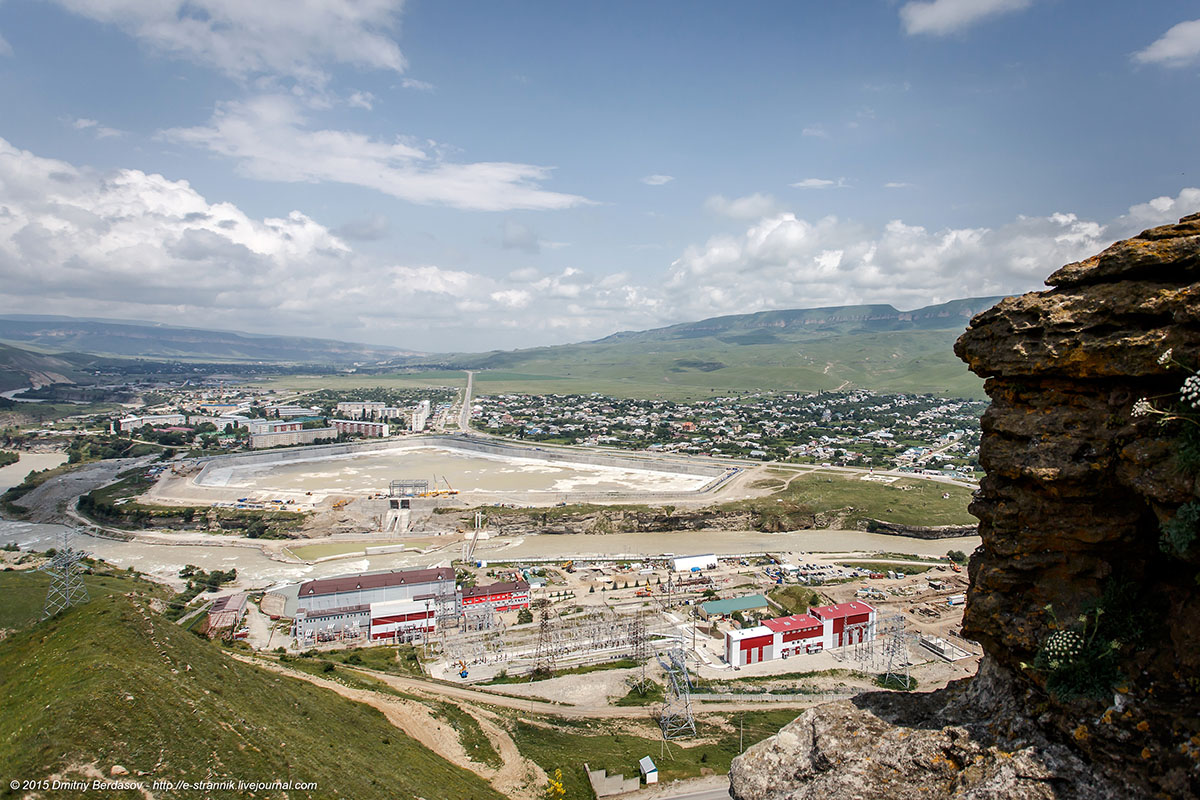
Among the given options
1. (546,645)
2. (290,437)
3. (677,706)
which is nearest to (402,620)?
(546,645)

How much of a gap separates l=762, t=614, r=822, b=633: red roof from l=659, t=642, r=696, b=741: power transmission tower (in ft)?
16.6

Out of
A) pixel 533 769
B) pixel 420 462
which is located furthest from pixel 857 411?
pixel 533 769

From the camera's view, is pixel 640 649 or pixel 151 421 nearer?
pixel 640 649

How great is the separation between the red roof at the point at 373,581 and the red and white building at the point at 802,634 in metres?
16.7

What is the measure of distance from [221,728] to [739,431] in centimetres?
9289

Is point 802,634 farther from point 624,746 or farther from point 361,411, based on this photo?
point 361,411

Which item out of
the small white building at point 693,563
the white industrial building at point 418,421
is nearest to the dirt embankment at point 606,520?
the small white building at point 693,563

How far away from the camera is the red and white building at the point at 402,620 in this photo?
31.8 meters

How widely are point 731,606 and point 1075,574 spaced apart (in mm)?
29883

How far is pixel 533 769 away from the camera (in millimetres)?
19234

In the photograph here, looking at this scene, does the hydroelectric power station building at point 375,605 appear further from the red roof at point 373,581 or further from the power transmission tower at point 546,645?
the power transmission tower at point 546,645

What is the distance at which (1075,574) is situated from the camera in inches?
241

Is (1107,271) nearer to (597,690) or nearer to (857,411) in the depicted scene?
(597,690)

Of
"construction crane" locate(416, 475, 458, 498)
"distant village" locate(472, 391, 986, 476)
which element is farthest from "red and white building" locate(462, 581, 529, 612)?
"distant village" locate(472, 391, 986, 476)
